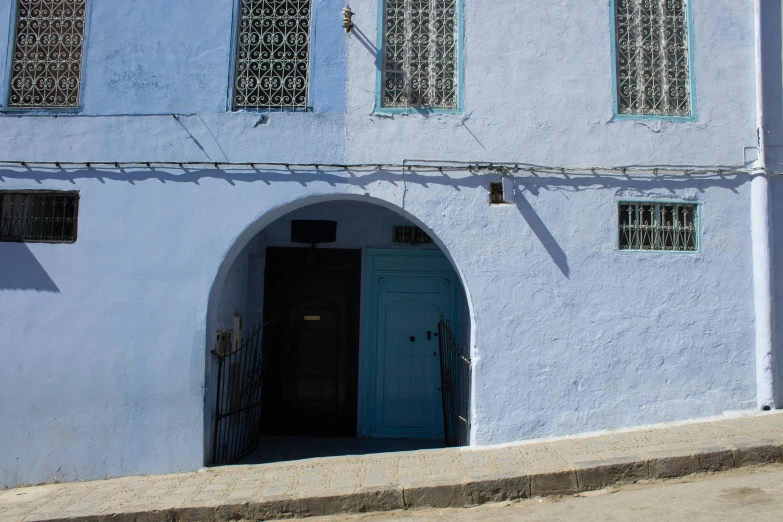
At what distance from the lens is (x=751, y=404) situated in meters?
5.81

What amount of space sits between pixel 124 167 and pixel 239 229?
1201 millimetres

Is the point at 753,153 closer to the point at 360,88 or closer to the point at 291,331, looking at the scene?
the point at 360,88

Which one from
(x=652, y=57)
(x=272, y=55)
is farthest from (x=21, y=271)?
(x=652, y=57)

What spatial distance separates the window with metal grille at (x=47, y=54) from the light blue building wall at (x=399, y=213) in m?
0.16

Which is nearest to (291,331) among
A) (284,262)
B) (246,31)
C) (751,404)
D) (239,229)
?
(284,262)

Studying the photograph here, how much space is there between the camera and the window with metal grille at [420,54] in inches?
236

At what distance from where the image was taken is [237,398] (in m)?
6.76

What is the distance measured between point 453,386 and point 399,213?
2.05m

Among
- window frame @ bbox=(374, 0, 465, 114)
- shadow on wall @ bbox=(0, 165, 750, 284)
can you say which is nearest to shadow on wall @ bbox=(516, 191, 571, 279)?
shadow on wall @ bbox=(0, 165, 750, 284)

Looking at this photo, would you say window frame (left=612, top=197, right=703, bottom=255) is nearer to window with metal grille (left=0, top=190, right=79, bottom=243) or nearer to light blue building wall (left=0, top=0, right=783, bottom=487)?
light blue building wall (left=0, top=0, right=783, bottom=487)

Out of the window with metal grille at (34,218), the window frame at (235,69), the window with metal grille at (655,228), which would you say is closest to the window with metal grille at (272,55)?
the window frame at (235,69)

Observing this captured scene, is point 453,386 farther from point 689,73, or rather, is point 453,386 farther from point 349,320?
point 689,73

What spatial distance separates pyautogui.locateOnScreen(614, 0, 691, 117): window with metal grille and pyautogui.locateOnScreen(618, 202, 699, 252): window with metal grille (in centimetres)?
89

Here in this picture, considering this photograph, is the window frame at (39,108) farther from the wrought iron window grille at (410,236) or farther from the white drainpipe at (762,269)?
the white drainpipe at (762,269)
